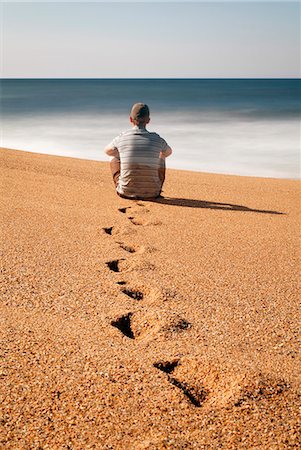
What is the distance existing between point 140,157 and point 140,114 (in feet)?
1.31

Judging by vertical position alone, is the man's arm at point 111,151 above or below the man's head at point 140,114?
below

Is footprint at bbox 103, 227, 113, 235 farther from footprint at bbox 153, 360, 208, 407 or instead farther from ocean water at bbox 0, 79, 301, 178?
ocean water at bbox 0, 79, 301, 178

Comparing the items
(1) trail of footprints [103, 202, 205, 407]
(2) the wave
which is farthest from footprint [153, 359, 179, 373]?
(2) the wave

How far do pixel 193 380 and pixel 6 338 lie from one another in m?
0.79

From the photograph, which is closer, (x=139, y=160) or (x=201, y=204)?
(x=139, y=160)

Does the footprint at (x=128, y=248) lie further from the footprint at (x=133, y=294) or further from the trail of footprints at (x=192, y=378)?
the trail of footprints at (x=192, y=378)

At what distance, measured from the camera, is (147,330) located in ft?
7.41

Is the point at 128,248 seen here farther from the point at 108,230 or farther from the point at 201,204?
the point at 201,204

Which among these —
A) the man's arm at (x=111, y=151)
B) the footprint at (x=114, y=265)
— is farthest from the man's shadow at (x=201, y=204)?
the footprint at (x=114, y=265)

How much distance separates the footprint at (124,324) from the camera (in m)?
2.26

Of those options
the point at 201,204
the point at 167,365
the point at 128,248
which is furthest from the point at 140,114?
the point at 167,365

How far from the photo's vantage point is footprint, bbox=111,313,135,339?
2.26 metres

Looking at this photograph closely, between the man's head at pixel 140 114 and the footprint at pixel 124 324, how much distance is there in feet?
9.00

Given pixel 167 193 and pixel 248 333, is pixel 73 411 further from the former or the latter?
pixel 167 193
